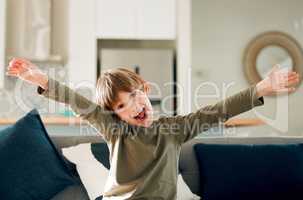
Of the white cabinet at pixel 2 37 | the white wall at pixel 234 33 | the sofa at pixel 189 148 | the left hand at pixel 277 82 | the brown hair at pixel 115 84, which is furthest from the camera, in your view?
the white wall at pixel 234 33

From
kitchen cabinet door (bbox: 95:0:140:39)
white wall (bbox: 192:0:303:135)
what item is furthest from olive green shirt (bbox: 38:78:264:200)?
white wall (bbox: 192:0:303:135)

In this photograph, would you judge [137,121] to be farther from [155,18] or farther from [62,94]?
[155,18]

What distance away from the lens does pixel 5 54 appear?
14.8 feet

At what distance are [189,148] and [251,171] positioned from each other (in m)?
0.30

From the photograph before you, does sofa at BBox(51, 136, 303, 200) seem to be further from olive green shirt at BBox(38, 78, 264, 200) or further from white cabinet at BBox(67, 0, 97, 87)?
white cabinet at BBox(67, 0, 97, 87)

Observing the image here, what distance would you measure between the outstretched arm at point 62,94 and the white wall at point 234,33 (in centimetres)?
402

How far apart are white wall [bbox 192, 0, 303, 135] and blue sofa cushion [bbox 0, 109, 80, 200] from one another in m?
3.66

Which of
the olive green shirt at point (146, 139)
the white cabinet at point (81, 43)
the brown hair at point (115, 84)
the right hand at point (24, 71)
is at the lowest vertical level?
the olive green shirt at point (146, 139)

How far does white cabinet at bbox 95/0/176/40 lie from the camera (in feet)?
15.2

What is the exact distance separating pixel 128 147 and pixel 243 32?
4.37m

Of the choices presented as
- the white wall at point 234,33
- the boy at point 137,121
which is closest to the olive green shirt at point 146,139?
the boy at point 137,121

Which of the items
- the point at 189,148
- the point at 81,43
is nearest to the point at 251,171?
the point at 189,148

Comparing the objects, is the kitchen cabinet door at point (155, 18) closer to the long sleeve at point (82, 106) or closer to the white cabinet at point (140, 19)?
the white cabinet at point (140, 19)

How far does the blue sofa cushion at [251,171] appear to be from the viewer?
73.6 inches
